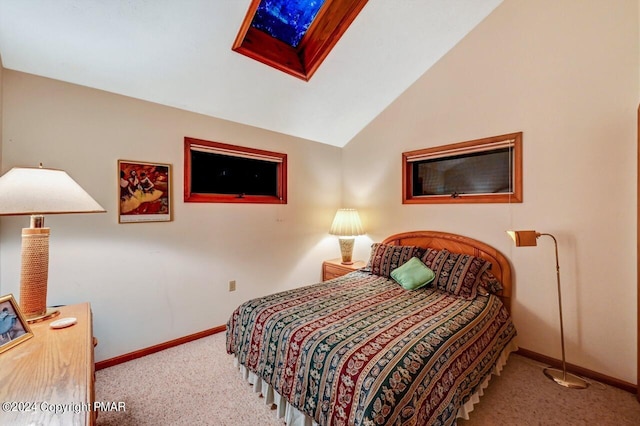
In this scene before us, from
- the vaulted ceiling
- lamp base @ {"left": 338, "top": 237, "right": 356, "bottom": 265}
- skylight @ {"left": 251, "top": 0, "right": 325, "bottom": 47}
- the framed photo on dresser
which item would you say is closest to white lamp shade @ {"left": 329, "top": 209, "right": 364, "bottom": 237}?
lamp base @ {"left": 338, "top": 237, "right": 356, "bottom": 265}

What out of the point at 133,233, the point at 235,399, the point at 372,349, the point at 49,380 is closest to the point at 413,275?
the point at 372,349

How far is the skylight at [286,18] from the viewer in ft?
7.54

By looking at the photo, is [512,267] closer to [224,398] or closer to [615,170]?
[615,170]

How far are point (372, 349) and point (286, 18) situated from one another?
9.06ft

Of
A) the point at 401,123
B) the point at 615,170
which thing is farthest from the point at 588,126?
the point at 401,123

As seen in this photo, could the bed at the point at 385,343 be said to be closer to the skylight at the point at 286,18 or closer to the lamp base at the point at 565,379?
the lamp base at the point at 565,379

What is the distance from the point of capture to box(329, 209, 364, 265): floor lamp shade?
3469mm

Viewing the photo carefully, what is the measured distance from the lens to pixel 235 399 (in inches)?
73.2

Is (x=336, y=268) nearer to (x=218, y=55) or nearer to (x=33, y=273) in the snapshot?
(x=218, y=55)

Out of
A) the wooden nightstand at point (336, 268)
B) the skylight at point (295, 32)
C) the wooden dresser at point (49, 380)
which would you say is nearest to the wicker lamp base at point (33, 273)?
the wooden dresser at point (49, 380)

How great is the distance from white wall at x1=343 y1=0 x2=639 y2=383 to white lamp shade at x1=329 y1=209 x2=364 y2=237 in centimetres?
104

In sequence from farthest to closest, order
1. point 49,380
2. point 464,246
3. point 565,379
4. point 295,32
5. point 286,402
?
1. point 464,246
2. point 295,32
3. point 565,379
4. point 286,402
5. point 49,380

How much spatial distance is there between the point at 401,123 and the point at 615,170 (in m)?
1.90

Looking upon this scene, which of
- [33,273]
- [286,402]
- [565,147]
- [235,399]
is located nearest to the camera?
[33,273]
